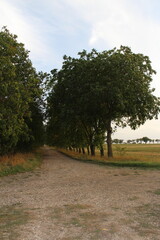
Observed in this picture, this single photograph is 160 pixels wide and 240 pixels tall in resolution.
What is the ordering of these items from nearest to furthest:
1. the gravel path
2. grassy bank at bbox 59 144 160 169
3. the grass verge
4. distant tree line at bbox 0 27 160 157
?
the gravel path
the grass verge
grassy bank at bbox 59 144 160 169
distant tree line at bbox 0 27 160 157

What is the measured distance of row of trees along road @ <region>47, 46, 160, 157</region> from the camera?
27.1 meters

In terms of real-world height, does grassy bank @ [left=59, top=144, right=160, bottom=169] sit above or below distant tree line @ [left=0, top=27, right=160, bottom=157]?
below

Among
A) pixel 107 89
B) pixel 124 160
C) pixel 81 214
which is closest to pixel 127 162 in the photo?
pixel 124 160

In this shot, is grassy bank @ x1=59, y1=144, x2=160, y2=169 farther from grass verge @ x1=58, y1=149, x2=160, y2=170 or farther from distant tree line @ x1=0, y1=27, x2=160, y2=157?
distant tree line @ x1=0, y1=27, x2=160, y2=157

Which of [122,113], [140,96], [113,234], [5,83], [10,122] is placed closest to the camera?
[113,234]

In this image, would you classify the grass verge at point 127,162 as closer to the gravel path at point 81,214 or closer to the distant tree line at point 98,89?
the distant tree line at point 98,89

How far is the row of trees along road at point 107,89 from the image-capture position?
27.1 metres

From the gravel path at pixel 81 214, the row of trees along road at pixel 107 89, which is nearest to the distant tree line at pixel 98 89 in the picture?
the row of trees along road at pixel 107 89

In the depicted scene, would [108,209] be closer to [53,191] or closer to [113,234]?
[113,234]

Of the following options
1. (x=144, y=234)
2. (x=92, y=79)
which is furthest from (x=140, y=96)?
(x=144, y=234)

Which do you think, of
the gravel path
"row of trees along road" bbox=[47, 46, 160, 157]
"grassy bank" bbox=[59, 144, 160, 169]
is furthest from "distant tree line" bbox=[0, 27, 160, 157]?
the gravel path

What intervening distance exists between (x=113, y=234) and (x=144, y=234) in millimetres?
641

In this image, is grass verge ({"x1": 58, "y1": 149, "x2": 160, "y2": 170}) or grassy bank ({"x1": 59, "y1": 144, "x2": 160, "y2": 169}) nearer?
grass verge ({"x1": 58, "y1": 149, "x2": 160, "y2": 170})

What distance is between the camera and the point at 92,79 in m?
28.4
